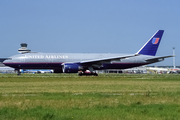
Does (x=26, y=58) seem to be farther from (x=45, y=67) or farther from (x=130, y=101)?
(x=130, y=101)

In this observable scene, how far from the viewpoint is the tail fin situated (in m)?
60.1

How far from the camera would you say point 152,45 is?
60.7 meters

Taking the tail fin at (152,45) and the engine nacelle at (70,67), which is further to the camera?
the tail fin at (152,45)

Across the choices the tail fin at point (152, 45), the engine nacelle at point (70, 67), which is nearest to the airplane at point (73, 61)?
the engine nacelle at point (70, 67)

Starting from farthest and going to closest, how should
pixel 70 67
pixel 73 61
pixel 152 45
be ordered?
pixel 152 45
pixel 73 61
pixel 70 67

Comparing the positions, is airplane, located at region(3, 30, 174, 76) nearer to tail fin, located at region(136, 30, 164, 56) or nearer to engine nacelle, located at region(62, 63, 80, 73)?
engine nacelle, located at region(62, 63, 80, 73)

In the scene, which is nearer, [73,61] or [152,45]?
[73,61]

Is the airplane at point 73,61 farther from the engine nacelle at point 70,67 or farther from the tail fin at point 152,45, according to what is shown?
the tail fin at point 152,45

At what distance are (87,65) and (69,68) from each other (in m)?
3.87

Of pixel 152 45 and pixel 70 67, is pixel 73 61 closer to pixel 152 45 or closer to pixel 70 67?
pixel 70 67

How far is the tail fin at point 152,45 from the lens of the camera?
60094 millimetres

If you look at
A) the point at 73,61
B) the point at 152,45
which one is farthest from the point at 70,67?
the point at 152,45

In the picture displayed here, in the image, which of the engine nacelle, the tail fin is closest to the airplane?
the engine nacelle

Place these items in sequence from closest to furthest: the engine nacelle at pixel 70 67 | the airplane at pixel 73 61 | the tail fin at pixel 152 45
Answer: the engine nacelle at pixel 70 67 → the airplane at pixel 73 61 → the tail fin at pixel 152 45
